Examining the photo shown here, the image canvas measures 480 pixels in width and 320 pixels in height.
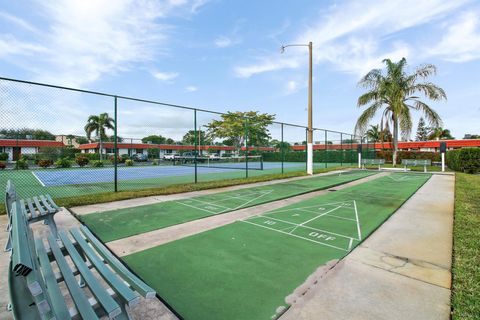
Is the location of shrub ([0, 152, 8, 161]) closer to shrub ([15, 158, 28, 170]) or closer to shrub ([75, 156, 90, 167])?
shrub ([15, 158, 28, 170])

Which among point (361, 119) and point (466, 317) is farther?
point (361, 119)

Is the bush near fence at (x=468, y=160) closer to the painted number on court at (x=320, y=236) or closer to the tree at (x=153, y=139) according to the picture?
the painted number on court at (x=320, y=236)

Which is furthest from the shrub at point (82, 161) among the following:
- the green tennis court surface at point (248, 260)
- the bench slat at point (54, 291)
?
the bench slat at point (54, 291)

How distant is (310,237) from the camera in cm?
402

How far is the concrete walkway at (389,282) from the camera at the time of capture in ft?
7.11

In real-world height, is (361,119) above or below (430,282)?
above

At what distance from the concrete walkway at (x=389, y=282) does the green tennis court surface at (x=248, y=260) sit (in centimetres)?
23

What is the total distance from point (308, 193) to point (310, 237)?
4322 millimetres

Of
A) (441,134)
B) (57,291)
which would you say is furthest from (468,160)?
(441,134)

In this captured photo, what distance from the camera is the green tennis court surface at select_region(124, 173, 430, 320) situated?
2.30 metres

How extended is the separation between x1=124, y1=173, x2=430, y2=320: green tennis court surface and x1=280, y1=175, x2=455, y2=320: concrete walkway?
231 millimetres

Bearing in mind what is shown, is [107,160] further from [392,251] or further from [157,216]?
[392,251]

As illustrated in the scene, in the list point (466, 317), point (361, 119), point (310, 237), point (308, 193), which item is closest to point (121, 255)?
point (310, 237)

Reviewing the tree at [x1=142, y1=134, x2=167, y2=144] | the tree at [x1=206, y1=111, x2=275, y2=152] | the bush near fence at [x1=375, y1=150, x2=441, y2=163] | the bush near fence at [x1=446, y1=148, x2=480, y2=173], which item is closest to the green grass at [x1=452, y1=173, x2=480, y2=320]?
the bush near fence at [x1=446, y1=148, x2=480, y2=173]
